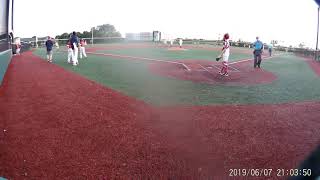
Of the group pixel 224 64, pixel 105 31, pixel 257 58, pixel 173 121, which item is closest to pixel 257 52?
pixel 257 58

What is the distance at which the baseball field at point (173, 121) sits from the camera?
1.46m

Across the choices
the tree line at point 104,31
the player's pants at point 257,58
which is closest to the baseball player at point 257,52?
the player's pants at point 257,58

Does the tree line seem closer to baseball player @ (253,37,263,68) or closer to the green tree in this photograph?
the green tree

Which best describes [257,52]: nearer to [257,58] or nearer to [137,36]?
[257,58]

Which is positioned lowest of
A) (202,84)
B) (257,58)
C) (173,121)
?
(173,121)

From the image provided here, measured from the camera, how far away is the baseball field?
1.46m

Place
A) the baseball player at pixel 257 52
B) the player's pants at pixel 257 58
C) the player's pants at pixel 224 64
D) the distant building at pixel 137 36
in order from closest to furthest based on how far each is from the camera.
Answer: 1. the distant building at pixel 137 36
2. the baseball player at pixel 257 52
3. the player's pants at pixel 257 58
4. the player's pants at pixel 224 64

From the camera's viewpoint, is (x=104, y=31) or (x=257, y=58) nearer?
(x=104, y=31)

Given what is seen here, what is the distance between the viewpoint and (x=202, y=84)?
1537 millimetres

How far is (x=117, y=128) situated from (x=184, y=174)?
2.45ft

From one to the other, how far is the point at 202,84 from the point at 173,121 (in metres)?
0.21

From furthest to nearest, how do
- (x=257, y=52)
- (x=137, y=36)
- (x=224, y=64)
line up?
(x=224, y=64) < (x=257, y=52) < (x=137, y=36)

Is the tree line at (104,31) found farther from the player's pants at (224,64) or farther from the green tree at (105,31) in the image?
the player's pants at (224,64)

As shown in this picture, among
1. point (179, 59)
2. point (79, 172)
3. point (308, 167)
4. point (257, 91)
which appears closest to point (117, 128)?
point (79, 172)
